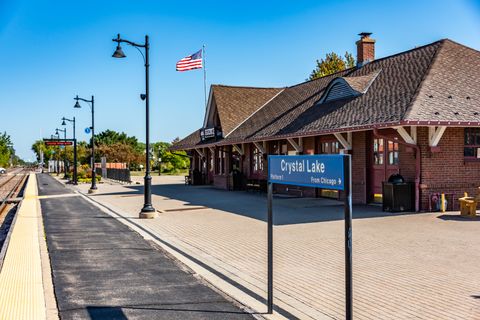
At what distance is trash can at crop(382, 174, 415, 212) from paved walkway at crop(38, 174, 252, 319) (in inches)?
308

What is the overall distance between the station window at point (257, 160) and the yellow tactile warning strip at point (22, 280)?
1552 cm

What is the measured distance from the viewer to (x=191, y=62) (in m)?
28.7

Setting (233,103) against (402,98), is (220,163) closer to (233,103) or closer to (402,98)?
(233,103)

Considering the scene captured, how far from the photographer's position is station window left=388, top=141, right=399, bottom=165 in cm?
1664

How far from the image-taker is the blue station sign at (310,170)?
195 inches

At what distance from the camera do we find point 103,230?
13336mm

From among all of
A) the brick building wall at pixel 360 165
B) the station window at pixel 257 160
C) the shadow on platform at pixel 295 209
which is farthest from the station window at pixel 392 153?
the station window at pixel 257 160

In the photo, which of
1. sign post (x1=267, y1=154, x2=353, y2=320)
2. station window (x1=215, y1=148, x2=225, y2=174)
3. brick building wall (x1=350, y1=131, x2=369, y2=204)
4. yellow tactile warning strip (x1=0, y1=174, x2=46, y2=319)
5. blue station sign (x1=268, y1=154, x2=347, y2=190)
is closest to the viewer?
sign post (x1=267, y1=154, x2=353, y2=320)

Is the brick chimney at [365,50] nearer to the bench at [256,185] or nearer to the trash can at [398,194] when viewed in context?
the bench at [256,185]

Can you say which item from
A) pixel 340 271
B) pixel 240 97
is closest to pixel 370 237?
pixel 340 271

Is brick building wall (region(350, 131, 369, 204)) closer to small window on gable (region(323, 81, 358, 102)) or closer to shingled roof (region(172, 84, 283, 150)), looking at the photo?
small window on gable (region(323, 81, 358, 102))

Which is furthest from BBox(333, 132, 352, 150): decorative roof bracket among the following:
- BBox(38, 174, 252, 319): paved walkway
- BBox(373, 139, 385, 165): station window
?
BBox(38, 174, 252, 319): paved walkway

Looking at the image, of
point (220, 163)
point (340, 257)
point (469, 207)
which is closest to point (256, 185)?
point (220, 163)

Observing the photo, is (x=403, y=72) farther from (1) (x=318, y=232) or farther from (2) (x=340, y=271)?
(2) (x=340, y=271)
